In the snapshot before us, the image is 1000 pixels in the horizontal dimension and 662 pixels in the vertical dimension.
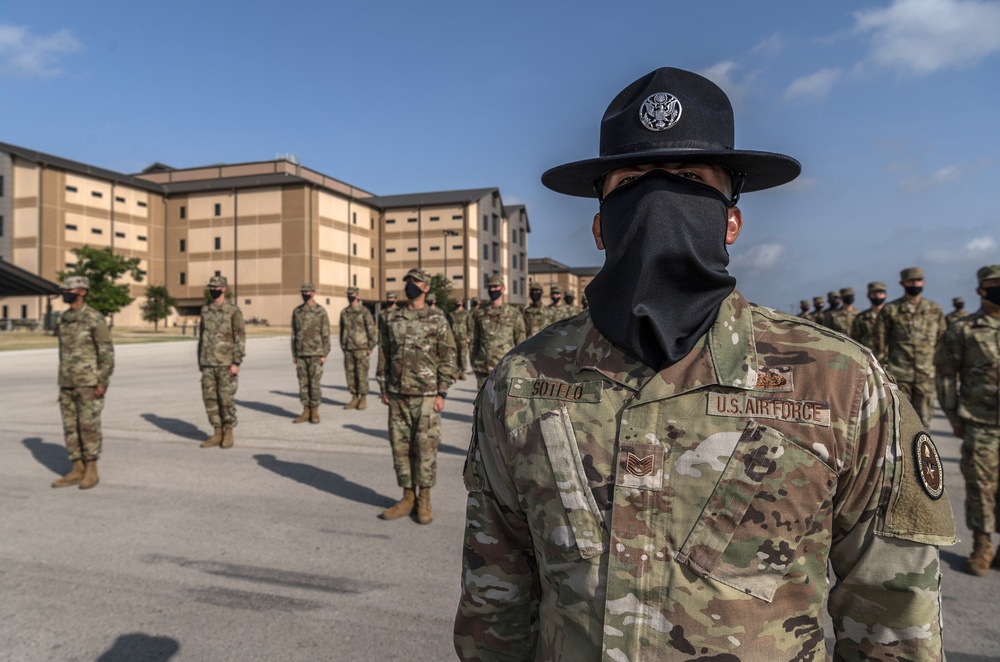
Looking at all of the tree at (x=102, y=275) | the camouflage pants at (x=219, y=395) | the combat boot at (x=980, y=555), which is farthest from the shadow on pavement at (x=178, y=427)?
the tree at (x=102, y=275)

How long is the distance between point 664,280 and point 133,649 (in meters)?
3.45

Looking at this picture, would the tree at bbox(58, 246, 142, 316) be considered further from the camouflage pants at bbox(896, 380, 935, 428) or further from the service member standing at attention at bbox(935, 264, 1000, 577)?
the service member standing at attention at bbox(935, 264, 1000, 577)

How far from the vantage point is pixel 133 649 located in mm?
3258

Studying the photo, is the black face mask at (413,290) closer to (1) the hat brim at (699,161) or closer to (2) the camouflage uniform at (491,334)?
(2) the camouflage uniform at (491,334)

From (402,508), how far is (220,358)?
4285 millimetres

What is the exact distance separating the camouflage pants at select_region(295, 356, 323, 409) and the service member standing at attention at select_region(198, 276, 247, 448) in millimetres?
1544

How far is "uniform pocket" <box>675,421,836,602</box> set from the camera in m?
1.19

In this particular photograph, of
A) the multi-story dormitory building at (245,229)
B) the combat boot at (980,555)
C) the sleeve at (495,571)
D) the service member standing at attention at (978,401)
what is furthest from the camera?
the multi-story dormitory building at (245,229)

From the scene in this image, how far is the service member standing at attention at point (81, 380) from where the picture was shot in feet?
21.0

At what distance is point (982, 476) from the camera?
175 inches

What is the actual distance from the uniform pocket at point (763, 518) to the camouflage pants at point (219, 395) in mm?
7916

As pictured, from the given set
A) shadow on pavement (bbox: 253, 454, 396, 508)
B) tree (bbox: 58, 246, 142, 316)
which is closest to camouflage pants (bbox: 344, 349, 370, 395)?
shadow on pavement (bbox: 253, 454, 396, 508)

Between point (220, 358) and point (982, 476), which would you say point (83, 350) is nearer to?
point (220, 358)

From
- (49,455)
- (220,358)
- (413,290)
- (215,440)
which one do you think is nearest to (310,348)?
(220,358)
